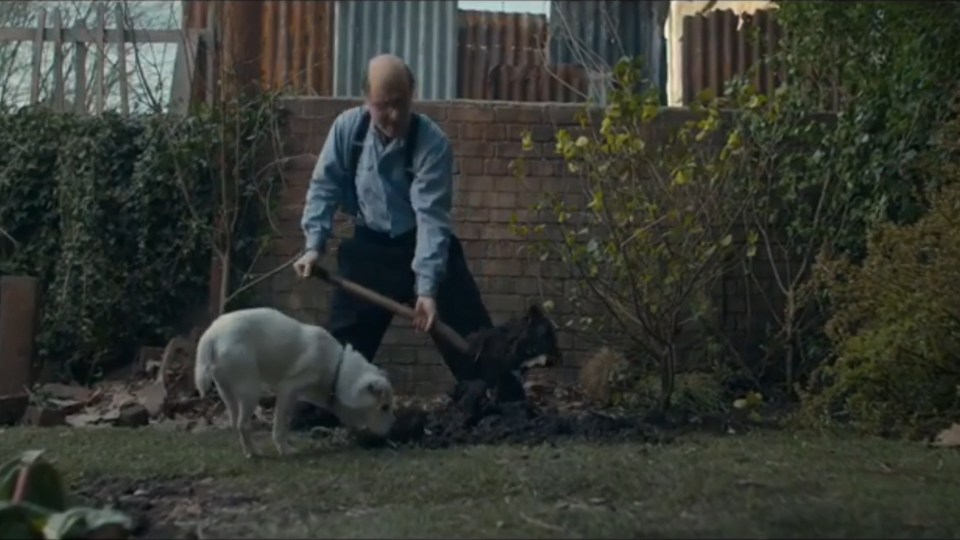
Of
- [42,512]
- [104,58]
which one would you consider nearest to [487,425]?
[42,512]

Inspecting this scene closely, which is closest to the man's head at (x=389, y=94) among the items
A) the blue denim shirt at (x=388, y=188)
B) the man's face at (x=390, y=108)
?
the man's face at (x=390, y=108)

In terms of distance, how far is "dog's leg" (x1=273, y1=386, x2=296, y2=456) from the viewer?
314 inches

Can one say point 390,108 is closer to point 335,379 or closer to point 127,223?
point 335,379

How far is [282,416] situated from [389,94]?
1673 millimetres

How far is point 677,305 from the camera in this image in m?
9.81

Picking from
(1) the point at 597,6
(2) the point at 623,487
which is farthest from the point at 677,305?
(1) the point at 597,6

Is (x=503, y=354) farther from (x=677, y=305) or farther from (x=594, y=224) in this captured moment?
(x=594, y=224)

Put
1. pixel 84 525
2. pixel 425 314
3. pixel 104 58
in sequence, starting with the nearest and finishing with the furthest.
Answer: pixel 84 525
pixel 425 314
pixel 104 58

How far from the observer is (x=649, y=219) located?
33.1 ft

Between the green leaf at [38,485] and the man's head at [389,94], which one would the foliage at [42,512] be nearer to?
the green leaf at [38,485]

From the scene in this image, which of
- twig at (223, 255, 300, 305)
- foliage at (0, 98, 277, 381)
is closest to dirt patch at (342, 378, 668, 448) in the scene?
twig at (223, 255, 300, 305)

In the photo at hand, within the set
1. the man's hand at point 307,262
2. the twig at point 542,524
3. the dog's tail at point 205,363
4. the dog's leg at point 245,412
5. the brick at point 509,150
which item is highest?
the brick at point 509,150

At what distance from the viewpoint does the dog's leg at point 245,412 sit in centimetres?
779

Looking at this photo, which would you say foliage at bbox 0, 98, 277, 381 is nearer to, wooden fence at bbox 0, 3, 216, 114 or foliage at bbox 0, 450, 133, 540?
wooden fence at bbox 0, 3, 216, 114
